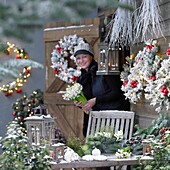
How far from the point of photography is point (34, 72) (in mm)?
8195

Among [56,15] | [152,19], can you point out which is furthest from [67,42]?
[56,15]

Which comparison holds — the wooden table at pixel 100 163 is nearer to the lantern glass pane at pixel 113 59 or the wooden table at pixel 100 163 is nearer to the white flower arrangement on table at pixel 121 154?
the white flower arrangement on table at pixel 121 154

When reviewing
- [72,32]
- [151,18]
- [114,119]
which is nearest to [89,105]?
[114,119]

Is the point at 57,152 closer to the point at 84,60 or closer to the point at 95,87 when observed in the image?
the point at 95,87

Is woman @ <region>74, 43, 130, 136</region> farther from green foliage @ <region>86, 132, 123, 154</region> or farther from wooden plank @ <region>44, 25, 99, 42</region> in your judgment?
green foliage @ <region>86, 132, 123, 154</region>

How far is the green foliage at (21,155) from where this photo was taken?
3502 mm

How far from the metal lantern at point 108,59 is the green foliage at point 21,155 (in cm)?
244

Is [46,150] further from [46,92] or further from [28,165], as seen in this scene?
[46,92]

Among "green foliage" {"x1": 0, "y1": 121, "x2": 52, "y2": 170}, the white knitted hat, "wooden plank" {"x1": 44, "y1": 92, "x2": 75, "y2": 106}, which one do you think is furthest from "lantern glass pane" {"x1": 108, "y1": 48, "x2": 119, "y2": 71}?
"green foliage" {"x1": 0, "y1": 121, "x2": 52, "y2": 170}

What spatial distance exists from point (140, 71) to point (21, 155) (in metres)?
2.14

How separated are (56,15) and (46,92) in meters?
6.34

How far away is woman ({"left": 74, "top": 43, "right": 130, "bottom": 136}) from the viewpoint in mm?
6090

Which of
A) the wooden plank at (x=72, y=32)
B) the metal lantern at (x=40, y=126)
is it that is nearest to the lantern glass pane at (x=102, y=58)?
the wooden plank at (x=72, y=32)

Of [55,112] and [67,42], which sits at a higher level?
[67,42]
